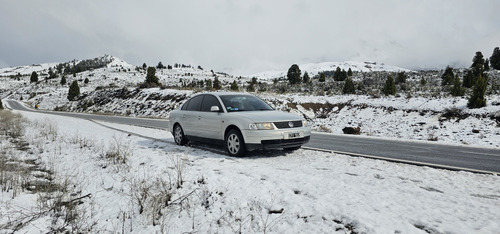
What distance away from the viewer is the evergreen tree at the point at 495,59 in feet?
151

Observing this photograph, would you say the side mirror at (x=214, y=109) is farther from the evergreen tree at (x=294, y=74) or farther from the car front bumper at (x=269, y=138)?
the evergreen tree at (x=294, y=74)

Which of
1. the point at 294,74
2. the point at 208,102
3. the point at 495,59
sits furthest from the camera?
Answer: the point at 294,74

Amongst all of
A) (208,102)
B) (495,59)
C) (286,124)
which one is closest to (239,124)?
(286,124)

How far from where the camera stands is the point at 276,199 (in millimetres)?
3936

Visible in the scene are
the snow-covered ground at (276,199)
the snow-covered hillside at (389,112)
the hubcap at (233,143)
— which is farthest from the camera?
the snow-covered hillside at (389,112)

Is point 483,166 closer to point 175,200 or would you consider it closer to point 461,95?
point 175,200

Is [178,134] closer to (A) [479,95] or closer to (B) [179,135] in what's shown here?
(B) [179,135]

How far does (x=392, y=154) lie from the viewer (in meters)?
7.54

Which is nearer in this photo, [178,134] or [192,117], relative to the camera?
[192,117]

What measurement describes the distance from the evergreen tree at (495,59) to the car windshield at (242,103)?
5673 centimetres

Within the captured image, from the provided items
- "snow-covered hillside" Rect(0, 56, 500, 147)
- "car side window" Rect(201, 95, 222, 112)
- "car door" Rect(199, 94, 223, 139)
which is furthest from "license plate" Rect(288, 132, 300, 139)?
"snow-covered hillside" Rect(0, 56, 500, 147)

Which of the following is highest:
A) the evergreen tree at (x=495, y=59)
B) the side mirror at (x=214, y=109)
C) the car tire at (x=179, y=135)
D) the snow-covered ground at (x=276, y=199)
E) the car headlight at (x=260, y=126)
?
the evergreen tree at (x=495, y=59)

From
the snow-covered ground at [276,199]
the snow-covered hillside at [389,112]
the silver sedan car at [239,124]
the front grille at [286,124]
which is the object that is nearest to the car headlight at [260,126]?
the silver sedan car at [239,124]

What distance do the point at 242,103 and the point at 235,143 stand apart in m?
1.27
